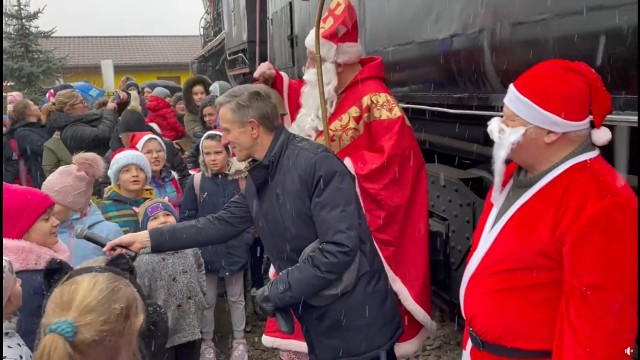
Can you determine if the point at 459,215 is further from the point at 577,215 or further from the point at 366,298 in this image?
the point at 577,215

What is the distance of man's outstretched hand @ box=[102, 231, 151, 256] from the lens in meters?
2.41

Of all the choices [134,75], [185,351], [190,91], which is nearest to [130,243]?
[185,351]

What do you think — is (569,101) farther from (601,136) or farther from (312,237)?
(312,237)

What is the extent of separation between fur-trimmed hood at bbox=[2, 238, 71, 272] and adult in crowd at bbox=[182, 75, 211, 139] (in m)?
3.93

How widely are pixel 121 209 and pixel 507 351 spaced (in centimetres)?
236

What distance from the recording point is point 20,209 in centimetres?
233

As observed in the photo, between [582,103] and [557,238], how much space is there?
0.37 m

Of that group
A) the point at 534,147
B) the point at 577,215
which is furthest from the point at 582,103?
the point at 577,215

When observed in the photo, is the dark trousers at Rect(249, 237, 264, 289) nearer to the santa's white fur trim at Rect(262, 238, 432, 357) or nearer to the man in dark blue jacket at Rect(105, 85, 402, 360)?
the santa's white fur trim at Rect(262, 238, 432, 357)

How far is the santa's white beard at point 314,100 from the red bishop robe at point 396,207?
24 cm

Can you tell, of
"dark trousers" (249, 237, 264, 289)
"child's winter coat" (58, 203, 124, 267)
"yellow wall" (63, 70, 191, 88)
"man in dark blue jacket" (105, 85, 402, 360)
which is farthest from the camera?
"yellow wall" (63, 70, 191, 88)

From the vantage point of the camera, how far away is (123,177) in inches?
137

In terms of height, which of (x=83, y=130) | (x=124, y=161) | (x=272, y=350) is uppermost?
(x=83, y=130)

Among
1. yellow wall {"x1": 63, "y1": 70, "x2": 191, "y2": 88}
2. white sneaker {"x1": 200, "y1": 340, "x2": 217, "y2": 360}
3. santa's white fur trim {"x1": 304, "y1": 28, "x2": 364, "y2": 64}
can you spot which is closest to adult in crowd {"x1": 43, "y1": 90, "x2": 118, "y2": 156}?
white sneaker {"x1": 200, "y1": 340, "x2": 217, "y2": 360}
